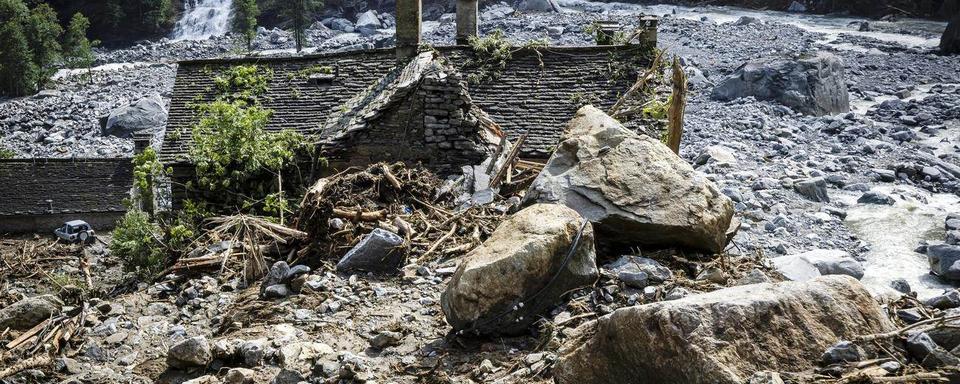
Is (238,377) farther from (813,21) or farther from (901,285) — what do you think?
(813,21)

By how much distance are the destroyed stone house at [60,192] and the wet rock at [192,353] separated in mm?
17537

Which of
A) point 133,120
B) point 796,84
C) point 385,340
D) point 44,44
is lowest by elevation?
point 133,120

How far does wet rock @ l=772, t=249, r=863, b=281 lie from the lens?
8.95m

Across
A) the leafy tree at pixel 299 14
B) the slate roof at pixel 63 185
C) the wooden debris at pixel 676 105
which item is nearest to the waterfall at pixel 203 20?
the leafy tree at pixel 299 14

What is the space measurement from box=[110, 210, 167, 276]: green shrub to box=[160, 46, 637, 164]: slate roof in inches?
104

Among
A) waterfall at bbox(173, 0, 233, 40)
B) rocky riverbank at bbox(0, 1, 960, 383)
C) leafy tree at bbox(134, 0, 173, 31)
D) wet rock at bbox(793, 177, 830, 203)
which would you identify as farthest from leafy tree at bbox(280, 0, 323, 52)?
wet rock at bbox(793, 177, 830, 203)

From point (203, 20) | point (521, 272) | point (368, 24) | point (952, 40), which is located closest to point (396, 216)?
point (521, 272)

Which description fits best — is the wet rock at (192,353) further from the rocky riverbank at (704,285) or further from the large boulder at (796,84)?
the large boulder at (796,84)

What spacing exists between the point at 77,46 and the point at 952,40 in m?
37.9

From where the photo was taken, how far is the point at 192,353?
737 centimetres

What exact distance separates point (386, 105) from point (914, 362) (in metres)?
9.34

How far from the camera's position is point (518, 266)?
647cm

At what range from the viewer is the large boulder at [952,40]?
31.2 meters

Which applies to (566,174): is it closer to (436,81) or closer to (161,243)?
(436,81)
